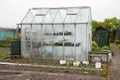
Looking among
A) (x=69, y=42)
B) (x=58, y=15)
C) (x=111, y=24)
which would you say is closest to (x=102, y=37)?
(x=58, y=15)

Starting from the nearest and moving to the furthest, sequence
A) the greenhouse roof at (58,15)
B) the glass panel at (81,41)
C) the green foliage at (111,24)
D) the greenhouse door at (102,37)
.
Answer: the glass panel at (81,41) → the greenhouse roof at (58,15) → the greenhouse door at (102,37) → the green foliage at (111,24)

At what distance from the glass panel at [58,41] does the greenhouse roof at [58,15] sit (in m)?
0.48

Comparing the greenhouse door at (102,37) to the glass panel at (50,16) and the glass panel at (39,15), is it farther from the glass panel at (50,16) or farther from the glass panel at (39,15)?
the glass panel at (39,15)

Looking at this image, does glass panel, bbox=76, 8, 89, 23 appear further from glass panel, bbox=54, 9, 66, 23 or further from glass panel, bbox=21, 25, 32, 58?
glass panel, bbox=21, 25, 32, 58

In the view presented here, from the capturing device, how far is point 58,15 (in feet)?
51.6

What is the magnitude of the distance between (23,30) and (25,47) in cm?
117

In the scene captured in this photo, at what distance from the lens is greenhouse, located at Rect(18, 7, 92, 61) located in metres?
14.7

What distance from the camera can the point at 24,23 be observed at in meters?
15.8

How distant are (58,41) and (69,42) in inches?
29.6

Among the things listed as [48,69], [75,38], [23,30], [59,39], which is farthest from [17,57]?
[48,69]

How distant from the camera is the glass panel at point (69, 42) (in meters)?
14.8

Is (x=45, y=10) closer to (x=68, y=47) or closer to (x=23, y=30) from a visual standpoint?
(x=23, y=30)

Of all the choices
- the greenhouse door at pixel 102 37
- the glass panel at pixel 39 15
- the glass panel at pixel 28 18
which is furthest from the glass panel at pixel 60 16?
the greenhouse door at pixel 102 37

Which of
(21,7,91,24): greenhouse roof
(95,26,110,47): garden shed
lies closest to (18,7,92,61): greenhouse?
(21,7,91,24): greenhouse roof
